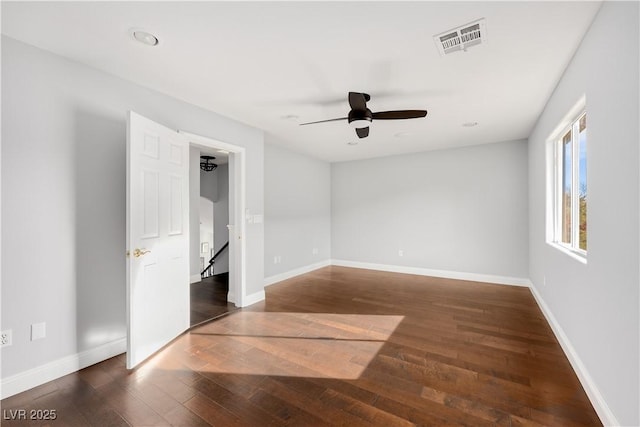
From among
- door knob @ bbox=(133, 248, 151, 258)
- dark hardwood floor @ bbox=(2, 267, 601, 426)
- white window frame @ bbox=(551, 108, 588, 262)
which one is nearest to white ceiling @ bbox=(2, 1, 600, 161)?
white window frame @ bbox=(551, 108, 588, 262)

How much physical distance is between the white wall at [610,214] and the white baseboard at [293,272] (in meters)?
4.09

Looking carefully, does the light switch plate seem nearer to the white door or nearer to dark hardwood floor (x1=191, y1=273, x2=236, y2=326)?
the white door

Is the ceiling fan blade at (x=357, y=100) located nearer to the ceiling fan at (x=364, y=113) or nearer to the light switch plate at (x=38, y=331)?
the ceiling fan at (x=364, y=113)

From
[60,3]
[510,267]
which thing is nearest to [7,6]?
[60,3]

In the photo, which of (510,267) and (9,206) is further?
(510,267)

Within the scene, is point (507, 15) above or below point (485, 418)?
above

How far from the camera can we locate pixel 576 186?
8.48ft

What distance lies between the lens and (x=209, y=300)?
421 centimetres

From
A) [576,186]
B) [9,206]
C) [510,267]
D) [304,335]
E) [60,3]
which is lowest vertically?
[304,335]

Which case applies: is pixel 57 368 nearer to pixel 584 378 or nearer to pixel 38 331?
pixel 38 331

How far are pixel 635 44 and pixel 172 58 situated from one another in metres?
2.89

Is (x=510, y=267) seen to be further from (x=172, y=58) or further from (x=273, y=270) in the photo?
(x=172, y=58)

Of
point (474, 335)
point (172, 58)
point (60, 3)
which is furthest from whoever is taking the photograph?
point (474, 335)

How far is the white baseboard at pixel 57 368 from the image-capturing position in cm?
200
